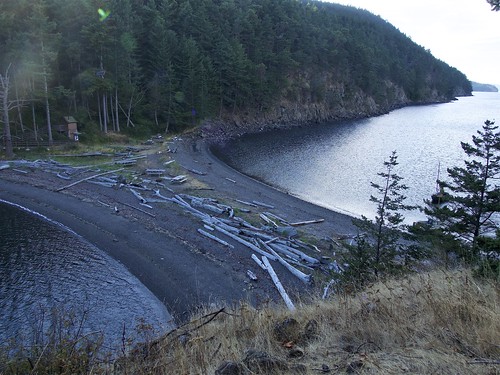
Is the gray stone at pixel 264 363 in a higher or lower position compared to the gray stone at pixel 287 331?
higher

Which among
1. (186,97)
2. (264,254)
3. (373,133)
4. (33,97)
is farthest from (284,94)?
(264,254)

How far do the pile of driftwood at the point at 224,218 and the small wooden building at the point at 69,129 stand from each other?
872 centimetres

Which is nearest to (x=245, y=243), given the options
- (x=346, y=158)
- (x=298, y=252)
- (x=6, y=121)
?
(x=298, y=252)

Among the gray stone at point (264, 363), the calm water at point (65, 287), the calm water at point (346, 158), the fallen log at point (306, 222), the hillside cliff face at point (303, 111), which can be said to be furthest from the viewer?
the hillside cliff face at point (303, 111)

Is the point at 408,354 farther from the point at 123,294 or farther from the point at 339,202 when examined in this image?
the point at 339,202

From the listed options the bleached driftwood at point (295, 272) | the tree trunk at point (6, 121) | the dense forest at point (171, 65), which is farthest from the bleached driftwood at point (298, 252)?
the dense forest at point (171, 65)

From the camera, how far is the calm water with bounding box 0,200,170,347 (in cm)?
1439

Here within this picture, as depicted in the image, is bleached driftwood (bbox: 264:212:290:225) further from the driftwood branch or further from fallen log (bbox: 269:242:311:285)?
fallen log (bbox: 269:242:311:285)

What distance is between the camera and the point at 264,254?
18.5 m

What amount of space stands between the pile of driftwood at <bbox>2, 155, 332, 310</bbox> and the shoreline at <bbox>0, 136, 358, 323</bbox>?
479mm

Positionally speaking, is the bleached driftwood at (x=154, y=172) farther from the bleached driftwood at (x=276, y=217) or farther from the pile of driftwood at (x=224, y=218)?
the bleached driftwood at (x=276, y=217)

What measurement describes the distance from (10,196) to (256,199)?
Result: 724 inches

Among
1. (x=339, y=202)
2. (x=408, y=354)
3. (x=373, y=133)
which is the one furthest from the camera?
(x=373, y=133)

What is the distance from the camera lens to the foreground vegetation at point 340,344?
14.7 ft
